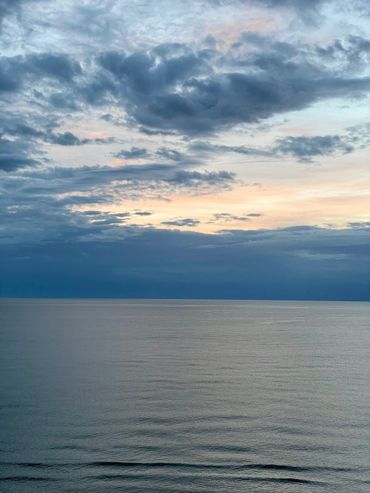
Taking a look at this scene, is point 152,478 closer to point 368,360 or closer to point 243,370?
point 243,370

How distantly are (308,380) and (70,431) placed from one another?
2576cm

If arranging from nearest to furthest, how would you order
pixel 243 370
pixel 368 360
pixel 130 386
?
pixel 130 386 → pixel 243 370 → pixel 368 360

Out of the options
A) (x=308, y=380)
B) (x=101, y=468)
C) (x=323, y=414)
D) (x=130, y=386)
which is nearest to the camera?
(x=101, y=468)

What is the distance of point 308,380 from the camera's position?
49.5 m

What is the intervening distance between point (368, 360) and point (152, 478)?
4813 cm

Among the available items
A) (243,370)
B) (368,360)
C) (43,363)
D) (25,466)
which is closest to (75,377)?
(43,363)

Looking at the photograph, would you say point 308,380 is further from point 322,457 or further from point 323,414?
point 322,457

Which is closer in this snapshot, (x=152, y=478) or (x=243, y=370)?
(x=152, y=478)

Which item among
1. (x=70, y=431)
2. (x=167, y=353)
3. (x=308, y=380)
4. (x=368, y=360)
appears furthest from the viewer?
(x=167, y=353)

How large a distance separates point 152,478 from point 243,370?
3372cm

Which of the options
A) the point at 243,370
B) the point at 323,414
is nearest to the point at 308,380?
the point at 243,370

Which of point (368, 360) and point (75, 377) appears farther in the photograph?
point (368, 360)

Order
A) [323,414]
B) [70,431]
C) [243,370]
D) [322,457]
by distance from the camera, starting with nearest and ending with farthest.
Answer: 1. [322,457]
2. [70,431]
3. [323,414]
4. [243,370]

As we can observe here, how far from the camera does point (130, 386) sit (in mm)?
45469
